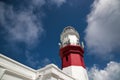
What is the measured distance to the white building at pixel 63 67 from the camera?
1103 cm

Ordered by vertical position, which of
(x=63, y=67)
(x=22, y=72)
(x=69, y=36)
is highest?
(x=69, y=36)

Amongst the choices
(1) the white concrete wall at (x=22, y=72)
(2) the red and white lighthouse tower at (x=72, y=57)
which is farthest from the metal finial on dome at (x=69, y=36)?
(1) the white concrete wall at (x=22, y=72)

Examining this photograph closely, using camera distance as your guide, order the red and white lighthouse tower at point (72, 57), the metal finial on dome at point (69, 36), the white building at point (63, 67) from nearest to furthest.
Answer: the white building at point (63, 67) → the red and white lighthouse tower at point (72, 57) → the metal finial on dome at point (69, 36)

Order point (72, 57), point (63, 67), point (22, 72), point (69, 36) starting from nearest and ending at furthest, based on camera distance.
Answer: point (22, 72) → point (72, 57) → point (63, 67) → point (69, 36)

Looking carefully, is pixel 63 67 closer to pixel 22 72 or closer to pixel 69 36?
pixel 69 36

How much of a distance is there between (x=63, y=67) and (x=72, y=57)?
1810 mm

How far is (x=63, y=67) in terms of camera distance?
18922 millimetres

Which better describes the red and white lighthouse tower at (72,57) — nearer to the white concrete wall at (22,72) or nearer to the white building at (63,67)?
the white building at (63,67)

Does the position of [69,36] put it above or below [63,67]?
above

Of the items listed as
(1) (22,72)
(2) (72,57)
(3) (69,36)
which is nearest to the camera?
(1) (22,72)

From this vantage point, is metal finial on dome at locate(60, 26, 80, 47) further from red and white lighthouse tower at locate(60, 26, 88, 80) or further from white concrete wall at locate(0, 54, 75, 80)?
white concrete wall at locate(0, 54, 75, 80)

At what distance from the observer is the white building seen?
11.0m

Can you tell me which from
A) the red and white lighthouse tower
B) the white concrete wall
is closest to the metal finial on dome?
the red and white lighthouse tower

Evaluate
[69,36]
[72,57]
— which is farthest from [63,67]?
[69,36]
